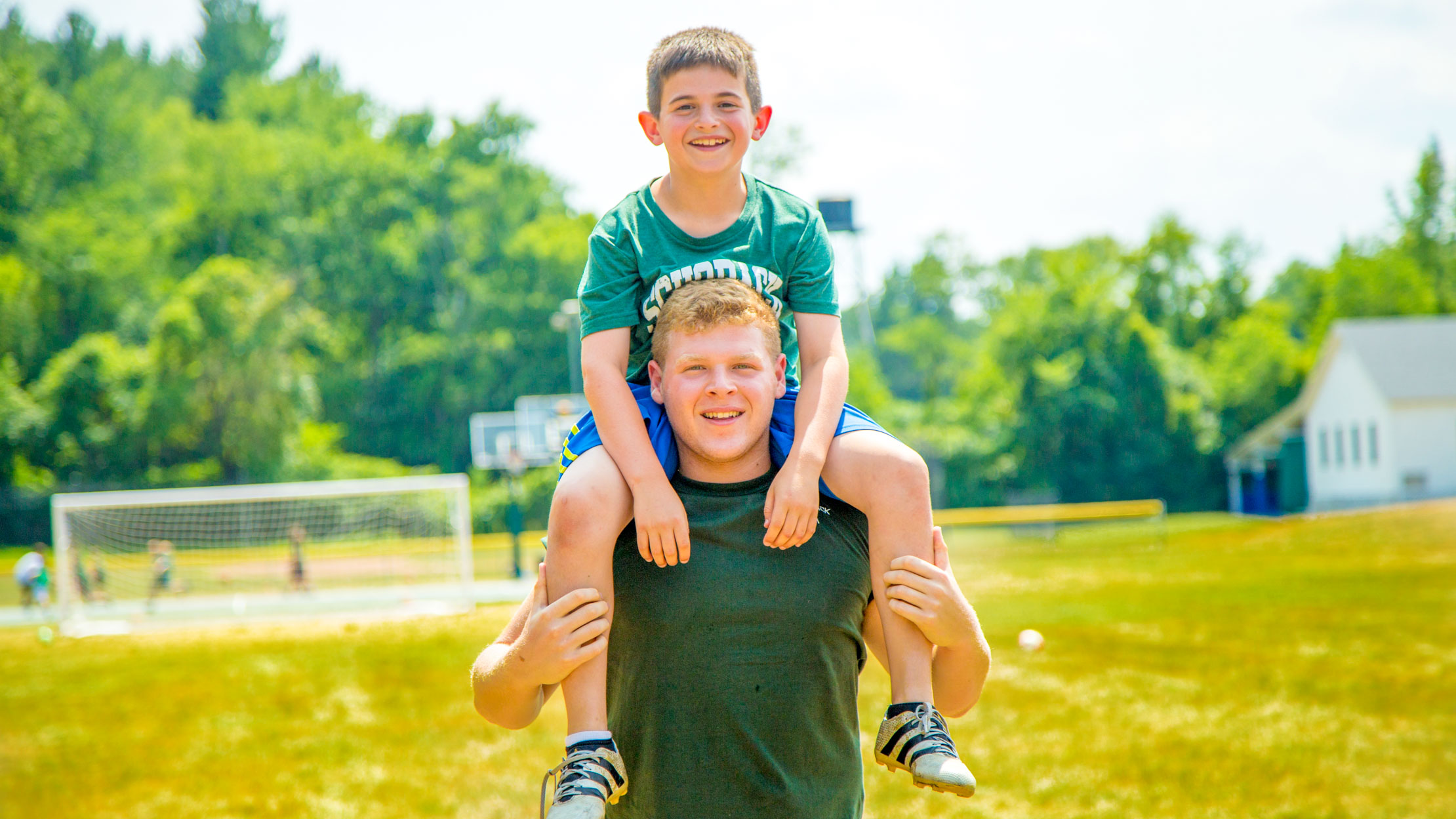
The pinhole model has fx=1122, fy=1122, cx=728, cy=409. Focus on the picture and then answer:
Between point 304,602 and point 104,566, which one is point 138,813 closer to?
point 304,602

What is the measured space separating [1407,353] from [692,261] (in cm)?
4343

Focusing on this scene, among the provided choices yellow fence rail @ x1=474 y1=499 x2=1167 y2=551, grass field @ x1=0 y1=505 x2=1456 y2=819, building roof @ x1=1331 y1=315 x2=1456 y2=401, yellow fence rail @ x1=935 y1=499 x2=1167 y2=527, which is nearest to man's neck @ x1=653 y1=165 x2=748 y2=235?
grass field @ x1=0 y1=505 x2=1456 y2=819

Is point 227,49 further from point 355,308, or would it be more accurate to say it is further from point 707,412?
point 707,412

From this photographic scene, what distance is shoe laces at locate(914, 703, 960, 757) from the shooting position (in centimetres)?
245

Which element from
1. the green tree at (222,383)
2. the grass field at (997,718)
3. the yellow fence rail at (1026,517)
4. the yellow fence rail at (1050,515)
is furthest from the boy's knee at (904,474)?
the green tree at (222,383)

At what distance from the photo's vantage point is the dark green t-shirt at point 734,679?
245cm

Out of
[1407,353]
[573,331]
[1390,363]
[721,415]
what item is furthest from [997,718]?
[1407,353]

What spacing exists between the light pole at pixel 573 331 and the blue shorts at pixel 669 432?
297 millimetres

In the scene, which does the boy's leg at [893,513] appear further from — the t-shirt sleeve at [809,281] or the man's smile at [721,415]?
the t-shirt sleeve at [809,281]

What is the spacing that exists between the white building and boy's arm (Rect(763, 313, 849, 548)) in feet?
130

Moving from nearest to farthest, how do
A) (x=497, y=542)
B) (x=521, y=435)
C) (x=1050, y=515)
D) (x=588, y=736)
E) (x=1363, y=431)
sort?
(x=588, y=736) → (x=497, y=542) → (x=1050, y=515) → (x=521, y=435) → (x=1363, y=431)

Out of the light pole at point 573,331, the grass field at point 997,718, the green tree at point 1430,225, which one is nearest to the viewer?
the grass field at point 997,718

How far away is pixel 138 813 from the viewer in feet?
26.6

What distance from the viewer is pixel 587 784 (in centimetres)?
231
